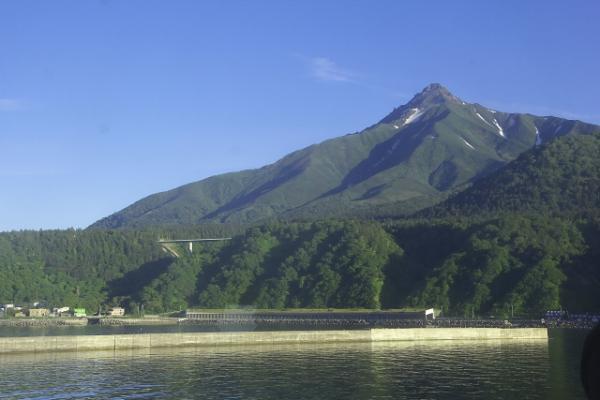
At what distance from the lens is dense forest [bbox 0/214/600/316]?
135750mm

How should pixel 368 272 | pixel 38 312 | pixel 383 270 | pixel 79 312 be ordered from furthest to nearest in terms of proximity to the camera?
pixel 79 312 → pixel 38 312 → pixel 383 270 → pixel 368 272

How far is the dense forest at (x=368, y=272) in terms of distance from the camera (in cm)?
13575

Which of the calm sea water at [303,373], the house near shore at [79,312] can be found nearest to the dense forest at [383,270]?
the house near shore at [79,312]

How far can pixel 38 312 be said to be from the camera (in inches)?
6855

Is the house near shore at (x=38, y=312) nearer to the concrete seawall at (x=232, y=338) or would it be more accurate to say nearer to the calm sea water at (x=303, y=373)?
the concrete seawall at (x=232, y=338)

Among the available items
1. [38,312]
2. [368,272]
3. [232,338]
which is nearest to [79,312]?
[38,312]

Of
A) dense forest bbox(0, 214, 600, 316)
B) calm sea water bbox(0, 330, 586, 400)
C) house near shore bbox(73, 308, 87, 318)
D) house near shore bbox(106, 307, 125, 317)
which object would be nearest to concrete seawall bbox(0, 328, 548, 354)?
calm sea water bbox(0, 330, 586, 400)

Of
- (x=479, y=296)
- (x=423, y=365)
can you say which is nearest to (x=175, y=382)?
(x=423, y=365)

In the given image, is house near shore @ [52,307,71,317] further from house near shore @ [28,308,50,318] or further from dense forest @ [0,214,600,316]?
dense forest @ [0,214,600,316]

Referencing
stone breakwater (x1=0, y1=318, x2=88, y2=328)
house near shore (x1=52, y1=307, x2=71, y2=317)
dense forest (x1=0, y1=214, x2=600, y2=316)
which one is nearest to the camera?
dense forest (x1=0, y1=214, x2=600, y2=316)

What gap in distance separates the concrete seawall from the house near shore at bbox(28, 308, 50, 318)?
10459 centimetres

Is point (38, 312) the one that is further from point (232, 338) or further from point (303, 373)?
point (303, 373)

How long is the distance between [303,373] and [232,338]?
29.2m

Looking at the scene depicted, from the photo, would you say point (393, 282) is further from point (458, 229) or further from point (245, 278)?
point (245, 278)
